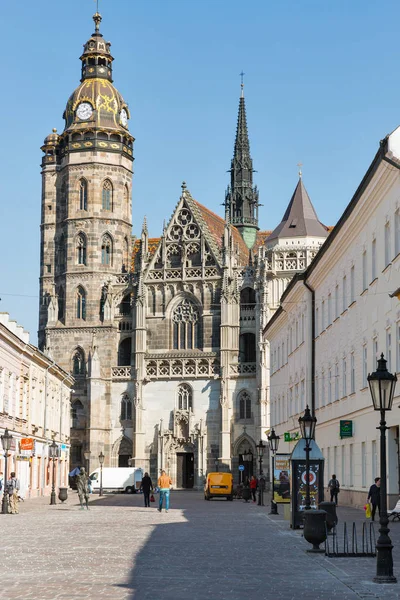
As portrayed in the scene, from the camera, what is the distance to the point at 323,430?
47.8m

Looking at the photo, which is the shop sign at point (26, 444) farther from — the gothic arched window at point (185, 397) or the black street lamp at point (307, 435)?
the gothic arched window at point (185, 397)

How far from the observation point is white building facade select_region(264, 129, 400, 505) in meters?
32.2

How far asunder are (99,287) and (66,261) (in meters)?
3.86

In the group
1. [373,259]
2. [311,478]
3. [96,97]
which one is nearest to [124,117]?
[96,97]

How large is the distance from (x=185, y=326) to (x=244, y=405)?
8.58 meters

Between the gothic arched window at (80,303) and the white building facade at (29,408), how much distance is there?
1272 cm

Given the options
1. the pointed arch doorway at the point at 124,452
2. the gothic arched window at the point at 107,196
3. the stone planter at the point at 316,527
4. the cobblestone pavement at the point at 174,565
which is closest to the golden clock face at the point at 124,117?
the gothic arched window at the point at 107,196

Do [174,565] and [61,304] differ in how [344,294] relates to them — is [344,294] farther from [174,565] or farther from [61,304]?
[61,304]

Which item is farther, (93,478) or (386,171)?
(93,478)

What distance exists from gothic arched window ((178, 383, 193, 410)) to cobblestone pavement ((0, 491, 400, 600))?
5660cm

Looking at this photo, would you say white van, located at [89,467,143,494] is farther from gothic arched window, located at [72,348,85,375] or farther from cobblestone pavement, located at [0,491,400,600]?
cobblestone pavement, located at [0,491,400,600]

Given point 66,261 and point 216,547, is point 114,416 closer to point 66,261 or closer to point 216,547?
point 66,261

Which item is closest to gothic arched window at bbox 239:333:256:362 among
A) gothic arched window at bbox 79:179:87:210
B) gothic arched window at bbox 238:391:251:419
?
gothic arched window at bbox 238:391:251:419

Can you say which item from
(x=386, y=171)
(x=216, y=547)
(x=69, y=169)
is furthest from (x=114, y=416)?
(x=216, y=547)
